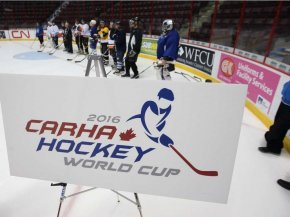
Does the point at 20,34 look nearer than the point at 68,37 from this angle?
No

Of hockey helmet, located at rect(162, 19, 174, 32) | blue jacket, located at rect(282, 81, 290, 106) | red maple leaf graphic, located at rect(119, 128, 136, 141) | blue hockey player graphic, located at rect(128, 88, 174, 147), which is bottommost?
blue jacket, located at rect(282, 81, 290, 106)

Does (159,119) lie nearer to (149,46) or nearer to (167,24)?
(167,24)

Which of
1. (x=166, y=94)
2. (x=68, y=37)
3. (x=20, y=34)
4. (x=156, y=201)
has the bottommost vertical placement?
(x=156, y=201)

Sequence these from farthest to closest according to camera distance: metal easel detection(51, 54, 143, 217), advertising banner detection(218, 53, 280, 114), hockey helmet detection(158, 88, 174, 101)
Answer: advertising banner detection(218, 53, 280, 114)
metal easel detection(51, 54, 143, 217)
hockey helmet detection(158, 88, 174, 101)

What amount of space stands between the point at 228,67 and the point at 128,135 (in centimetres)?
408

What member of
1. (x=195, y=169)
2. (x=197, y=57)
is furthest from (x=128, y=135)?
(x=197, y=57)

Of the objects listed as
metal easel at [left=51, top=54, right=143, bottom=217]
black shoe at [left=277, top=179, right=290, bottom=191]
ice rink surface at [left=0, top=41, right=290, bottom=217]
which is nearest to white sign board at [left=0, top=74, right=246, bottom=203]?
metal easel at [left=51, top=54, right=143, bottom=217]

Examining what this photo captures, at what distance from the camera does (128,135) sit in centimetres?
99

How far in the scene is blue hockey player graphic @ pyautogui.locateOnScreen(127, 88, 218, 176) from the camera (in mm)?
909

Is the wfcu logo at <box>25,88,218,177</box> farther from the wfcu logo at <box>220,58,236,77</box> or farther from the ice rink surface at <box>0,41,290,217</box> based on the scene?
the wfcu logo at <box>220,58,236,77</box>

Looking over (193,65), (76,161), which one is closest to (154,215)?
(76,161)

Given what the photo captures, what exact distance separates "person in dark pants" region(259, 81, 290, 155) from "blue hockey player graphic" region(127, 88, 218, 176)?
1.77m

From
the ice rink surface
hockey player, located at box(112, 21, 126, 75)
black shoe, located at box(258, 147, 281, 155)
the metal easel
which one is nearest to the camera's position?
the metal easel

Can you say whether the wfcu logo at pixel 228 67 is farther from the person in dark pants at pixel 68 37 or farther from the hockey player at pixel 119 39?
the person in dark pants at pixel 68 37
